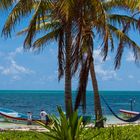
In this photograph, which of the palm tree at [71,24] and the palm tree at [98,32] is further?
the palm tree at [71,24]

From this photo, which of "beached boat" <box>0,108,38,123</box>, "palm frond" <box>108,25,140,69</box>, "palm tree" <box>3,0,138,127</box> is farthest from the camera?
"beached boat" <box>0,108,38,123</box>

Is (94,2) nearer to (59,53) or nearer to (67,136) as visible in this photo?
(59,53)

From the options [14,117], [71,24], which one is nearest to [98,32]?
[71,24]

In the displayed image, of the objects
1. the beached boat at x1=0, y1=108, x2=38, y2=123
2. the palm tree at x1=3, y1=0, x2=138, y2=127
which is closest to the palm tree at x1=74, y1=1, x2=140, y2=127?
the palm tree at x1=3, y1=0, x2=138, y2=127

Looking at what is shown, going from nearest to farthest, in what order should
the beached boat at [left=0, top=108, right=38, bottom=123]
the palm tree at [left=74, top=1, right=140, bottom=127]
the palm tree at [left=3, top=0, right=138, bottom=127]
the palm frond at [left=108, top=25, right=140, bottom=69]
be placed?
the palm tree at [left=74, top=1, right=140, bottom=127], the palm tree at [left=3, top=0, right=138, bottom=127], the palm frond at [left=108, top=25, right=140, bottom=69], the beached boat at [left=0, top=108, right=38, bottom=123]

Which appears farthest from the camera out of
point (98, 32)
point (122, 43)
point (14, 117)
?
point (14, 117)

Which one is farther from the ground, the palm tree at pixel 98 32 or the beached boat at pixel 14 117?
the palm tree at pixel 98 32

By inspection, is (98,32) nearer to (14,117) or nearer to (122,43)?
(122,43)

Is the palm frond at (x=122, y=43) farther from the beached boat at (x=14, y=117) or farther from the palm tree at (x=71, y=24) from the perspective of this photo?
the beached boat at (x=14, y=117)

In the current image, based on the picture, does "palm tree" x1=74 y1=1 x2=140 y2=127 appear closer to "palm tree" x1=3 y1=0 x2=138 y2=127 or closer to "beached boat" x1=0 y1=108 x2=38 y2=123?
"palm tree" x1=3 y1=0 x2=138 y2=127

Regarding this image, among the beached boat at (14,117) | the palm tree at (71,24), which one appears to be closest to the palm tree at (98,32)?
the palm tree at (71,24)

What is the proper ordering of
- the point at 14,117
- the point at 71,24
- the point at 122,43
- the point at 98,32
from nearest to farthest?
the point at 71,24 < the point at 98,32 < the point at 122,43 < the point at 14,117

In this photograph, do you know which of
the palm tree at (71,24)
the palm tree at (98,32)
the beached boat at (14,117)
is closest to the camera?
the palm tree at (98,32)

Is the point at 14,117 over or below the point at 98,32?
below
